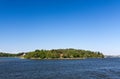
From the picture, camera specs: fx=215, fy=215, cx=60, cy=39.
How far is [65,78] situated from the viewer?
52031 millimetres

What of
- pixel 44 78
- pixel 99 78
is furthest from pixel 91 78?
pixel 44 78

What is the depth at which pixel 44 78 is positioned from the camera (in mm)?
52531

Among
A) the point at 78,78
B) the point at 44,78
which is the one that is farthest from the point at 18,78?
the point at 78,78

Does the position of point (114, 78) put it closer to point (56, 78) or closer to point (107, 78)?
point (107, 78)

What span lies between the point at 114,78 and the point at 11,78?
2502 centimetres

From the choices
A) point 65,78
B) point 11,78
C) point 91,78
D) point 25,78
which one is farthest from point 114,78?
point 11,78

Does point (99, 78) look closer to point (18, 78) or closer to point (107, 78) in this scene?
point (107, 78)

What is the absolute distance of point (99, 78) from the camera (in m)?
52.3

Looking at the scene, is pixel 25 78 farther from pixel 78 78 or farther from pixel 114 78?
pixel 114 78

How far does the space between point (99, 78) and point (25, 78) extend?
1807 centimetres

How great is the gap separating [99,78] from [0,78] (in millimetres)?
24333

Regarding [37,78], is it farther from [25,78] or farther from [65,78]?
[65,78]

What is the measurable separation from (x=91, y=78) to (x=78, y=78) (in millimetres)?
3175

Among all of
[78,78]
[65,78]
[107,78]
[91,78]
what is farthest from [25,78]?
[107,78]
